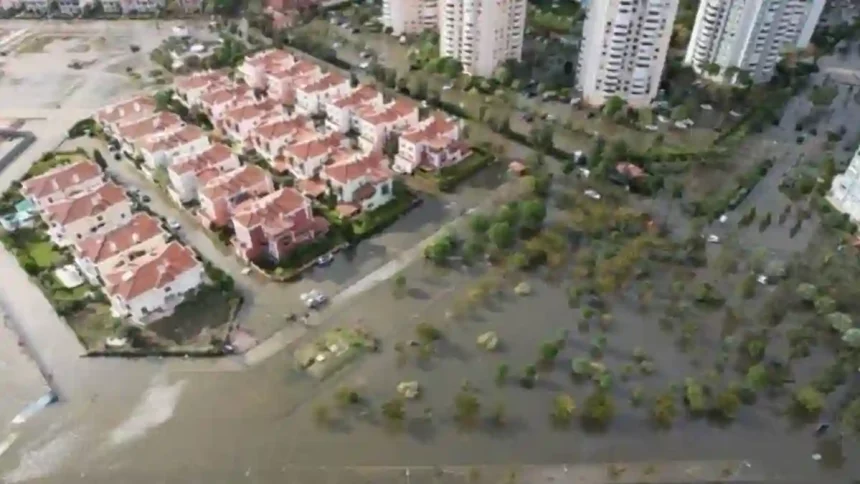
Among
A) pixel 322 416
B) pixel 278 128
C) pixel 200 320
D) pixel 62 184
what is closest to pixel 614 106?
pixel 278 128

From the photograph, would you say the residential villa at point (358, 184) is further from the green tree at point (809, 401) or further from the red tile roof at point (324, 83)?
the green tree at point (809, 401)

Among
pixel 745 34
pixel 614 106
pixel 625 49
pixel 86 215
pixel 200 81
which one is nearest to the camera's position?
pixel 86 215

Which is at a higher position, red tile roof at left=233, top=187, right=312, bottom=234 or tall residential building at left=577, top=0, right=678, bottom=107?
tall residential building at left=577, top=0, right=678, bottom=107

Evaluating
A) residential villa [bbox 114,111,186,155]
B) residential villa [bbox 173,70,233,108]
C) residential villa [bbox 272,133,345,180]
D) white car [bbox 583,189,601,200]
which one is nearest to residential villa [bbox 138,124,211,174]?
residential villa [bbox 114,111,186,155]

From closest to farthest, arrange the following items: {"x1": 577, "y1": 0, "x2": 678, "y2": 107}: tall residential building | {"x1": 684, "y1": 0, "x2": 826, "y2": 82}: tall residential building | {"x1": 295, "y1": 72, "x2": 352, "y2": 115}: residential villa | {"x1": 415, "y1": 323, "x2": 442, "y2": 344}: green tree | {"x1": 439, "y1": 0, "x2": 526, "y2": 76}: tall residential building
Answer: {"x1": 415, "y1": 323, "x2": 442, "y2": 344}: green tree < {"x1": 577, "y1": 0, "x2": 678, "y2": 107}: tall residential building < {"x1": 295, "y1": 72, "x2": 352, "y2": 115}: residential villa < {"x1": 684, "y1": 0, "x2": 826, "y2": 82}: tall residential building < {"x1": 439, "y1": 0, "x2": 526, "y2": 76}: tall residential building

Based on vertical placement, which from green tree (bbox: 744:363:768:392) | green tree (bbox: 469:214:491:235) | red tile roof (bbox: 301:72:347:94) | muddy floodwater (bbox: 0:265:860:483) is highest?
red tile roof (bbox: 301:72:347:94)

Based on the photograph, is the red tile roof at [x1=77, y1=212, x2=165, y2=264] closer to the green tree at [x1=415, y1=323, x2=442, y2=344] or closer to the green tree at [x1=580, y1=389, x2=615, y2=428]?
the green tree at [x1=415, y1=323, x2=442, y2=344]

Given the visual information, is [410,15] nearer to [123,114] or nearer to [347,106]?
[347,106]
